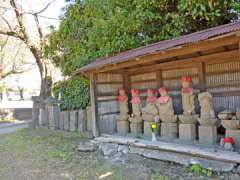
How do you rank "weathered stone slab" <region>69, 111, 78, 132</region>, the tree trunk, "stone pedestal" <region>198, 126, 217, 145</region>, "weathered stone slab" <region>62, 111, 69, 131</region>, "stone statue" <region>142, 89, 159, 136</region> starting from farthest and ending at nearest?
the tree trunk, "weathered stone slab" <region>62, 111, 69, 131</region>, "weathered stone slab" <region>69, 111, 78, 132</region>, "stone statue" <region>142, 89, 159, 136</region>, "stone pedestal" <region>198, 126, 217, 145</region>

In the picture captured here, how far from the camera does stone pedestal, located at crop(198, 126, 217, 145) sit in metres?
4.70

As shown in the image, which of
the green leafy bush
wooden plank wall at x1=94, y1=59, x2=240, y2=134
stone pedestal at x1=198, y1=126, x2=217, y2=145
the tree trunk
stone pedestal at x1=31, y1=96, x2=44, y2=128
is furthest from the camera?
the tree trunk

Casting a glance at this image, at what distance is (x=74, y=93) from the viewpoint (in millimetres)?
8695

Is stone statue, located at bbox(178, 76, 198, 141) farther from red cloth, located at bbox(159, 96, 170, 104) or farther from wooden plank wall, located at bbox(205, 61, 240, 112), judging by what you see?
wooden plank wall, located at bbox(205, 61, 240, 112)

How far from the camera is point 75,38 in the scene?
889cm

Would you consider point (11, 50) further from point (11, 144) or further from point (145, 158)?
point (145, 158)

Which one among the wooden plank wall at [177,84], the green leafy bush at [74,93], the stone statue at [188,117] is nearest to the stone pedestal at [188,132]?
the stone statue at [188,117]

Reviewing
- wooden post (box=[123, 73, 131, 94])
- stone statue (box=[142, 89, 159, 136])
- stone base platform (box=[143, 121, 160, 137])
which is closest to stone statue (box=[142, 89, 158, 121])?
stone statue (box=[142, 89, 159, 136])

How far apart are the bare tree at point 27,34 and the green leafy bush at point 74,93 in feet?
3.77

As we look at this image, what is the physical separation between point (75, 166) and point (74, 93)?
Answer: 421cm

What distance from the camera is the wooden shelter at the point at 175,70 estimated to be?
13.2ft

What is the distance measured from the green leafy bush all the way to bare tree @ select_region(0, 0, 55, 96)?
1.15m

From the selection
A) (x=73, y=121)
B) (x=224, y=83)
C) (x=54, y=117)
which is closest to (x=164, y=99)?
(x=224, y=83)

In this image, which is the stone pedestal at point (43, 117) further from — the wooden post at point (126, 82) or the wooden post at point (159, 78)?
the wooden post at point (159, 78)
